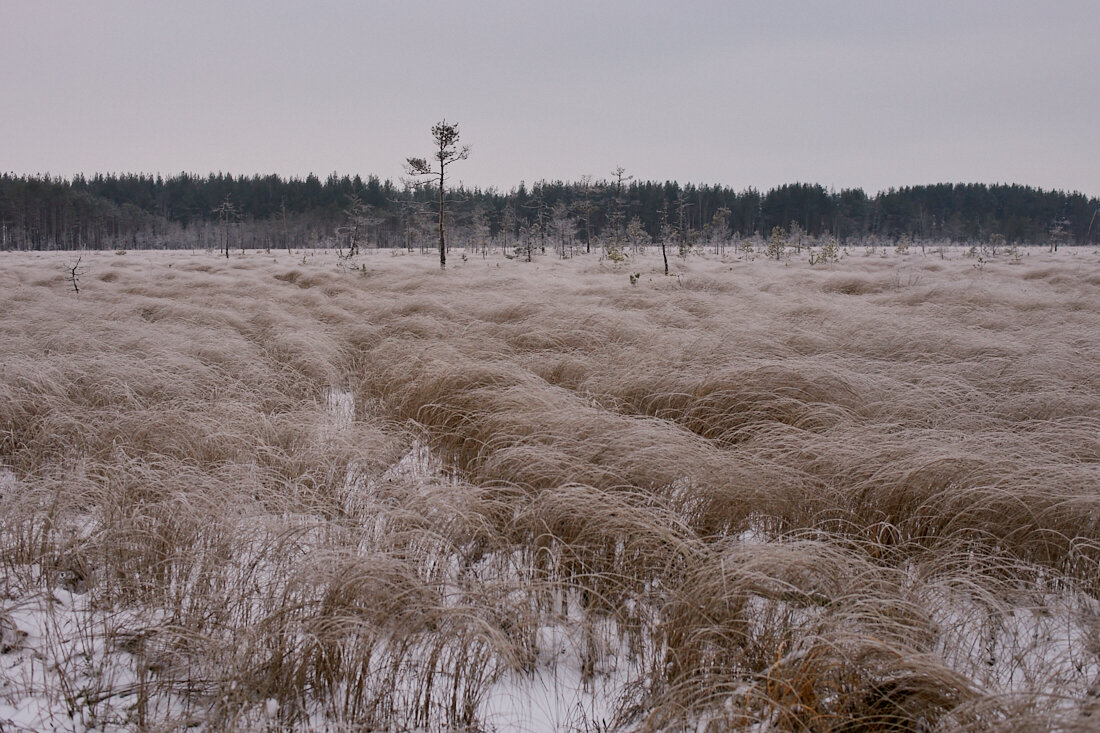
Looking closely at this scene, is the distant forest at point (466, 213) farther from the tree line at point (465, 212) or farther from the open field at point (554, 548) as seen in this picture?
the open field at point (554, 548)

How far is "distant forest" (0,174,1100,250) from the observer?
70750 mm

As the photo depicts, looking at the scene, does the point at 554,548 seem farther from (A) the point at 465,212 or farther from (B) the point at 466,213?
(A) the point at 465,212

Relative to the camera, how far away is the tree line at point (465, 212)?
70.8 meters

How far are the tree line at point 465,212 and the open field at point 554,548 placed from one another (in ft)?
205

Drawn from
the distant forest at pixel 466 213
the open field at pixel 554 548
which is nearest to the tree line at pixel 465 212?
the distant forest at pixel 466 213

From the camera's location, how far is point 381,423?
423 centimetres

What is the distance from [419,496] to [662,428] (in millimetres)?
1701

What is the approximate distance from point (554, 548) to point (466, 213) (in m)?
72.1

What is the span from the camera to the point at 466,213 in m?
70.5

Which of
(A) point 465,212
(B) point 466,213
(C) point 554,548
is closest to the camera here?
(C) point 554,548

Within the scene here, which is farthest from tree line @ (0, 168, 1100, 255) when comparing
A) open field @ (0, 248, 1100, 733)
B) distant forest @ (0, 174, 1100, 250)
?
open field @ (0, 248, 1100, 733)

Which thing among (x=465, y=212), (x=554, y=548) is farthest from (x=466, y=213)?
(x=554, y=548)

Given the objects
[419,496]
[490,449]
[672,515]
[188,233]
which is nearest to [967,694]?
[672,515]

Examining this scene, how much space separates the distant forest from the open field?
61.2 m
